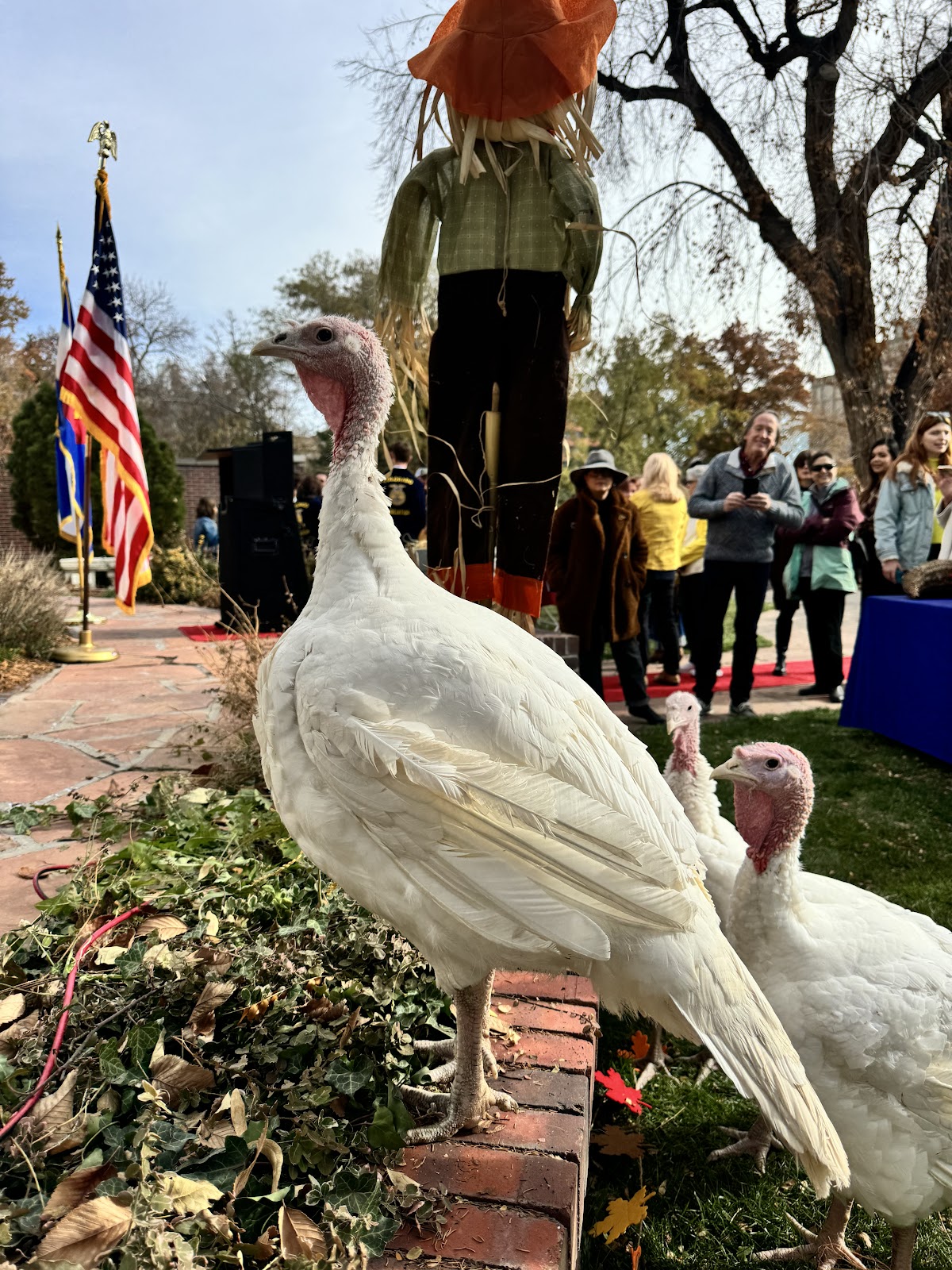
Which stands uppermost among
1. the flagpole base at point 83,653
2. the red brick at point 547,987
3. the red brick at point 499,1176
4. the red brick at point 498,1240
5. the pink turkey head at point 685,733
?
the pink turkey head at point 685,733

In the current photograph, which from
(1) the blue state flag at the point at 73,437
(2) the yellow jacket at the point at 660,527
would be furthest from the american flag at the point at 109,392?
(2) the yellow jacket at the point at 660,527

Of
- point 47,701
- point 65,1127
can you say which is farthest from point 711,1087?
point 47,701

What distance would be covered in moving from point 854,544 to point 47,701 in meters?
6.38

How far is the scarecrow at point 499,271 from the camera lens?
7.45ft

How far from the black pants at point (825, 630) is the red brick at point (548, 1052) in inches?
201

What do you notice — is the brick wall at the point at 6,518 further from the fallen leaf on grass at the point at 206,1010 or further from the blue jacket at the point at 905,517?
the fallen leaf on grass at the point at 206,1010

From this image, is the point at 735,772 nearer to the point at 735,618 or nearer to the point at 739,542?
the point at 739,542

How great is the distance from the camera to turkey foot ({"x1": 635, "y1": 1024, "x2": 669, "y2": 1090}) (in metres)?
2.32

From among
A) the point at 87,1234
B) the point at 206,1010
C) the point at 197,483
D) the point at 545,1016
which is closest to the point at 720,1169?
the point at 545,1016

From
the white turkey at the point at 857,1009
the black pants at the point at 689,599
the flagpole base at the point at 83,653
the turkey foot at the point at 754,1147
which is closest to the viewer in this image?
the white turkey at the point at 857,1009

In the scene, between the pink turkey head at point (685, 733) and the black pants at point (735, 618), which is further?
the black pants at point (735, 618)

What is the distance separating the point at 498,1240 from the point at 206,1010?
79 cm

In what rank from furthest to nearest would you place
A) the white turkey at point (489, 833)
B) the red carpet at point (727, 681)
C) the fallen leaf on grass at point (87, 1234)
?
the red carpet at point (727, 681), the white turkey at point (489, 833), the fallen leaf on grass at point (87, 1234)

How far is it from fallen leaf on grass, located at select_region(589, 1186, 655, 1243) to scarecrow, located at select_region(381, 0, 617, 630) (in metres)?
1.60
